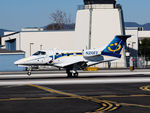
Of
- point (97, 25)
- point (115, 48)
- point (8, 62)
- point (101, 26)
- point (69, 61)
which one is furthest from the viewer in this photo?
point (97, 25)

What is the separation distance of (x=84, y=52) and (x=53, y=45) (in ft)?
173

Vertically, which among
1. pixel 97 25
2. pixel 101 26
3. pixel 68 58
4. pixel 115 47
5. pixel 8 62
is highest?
pixel 97 25

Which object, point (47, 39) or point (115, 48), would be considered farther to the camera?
point (47, 39)

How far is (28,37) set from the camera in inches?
3585

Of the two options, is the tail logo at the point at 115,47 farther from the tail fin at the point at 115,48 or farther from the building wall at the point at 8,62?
the building wall at the point at 8,62

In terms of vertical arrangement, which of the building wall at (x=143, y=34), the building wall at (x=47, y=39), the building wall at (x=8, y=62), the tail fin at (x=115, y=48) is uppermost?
the building wall at (x=143, y=34)

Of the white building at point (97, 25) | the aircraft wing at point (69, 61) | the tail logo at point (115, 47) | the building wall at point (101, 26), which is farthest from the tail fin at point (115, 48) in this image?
the white building at point (97, 25)

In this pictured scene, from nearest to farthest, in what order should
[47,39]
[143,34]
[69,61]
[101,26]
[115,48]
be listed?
[69,61]
[115,48]
[101,26]
[47,39]
[143,34]

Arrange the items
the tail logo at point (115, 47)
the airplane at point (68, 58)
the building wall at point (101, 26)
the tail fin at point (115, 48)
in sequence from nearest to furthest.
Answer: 1. the airplane at point (68, 58)
2. the tail fin at point (115, 48)
3. the tail logo at point (115, 47)
4. the building wall at point (101, 26)

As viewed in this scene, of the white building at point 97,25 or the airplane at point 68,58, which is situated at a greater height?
the white building at point 97,25

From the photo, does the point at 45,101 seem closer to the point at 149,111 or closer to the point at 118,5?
the point at 149,111

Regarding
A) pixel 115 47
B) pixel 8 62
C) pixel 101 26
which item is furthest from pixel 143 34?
pixel 115 47

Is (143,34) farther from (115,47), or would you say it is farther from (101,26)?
(115,47)

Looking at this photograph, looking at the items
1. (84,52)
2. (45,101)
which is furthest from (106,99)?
(84,52)
